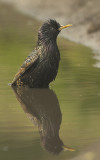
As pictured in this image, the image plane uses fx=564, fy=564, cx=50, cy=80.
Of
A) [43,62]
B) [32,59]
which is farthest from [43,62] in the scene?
[32,59]

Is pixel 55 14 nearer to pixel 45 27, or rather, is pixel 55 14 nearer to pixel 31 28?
pixel 31 28

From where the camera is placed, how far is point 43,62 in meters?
9.12

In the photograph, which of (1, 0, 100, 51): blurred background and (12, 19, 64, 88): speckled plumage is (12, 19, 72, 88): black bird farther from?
(1, 0, 100, 51): blurred background

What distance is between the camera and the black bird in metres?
9.15

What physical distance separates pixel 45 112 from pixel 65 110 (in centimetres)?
Answer: 27

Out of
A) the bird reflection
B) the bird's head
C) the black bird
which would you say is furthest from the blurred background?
the bird reflection

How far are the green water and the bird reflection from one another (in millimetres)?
57

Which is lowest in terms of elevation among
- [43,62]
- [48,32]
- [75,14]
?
[43,62]

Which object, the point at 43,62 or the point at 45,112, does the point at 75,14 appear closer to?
the point at 43,62

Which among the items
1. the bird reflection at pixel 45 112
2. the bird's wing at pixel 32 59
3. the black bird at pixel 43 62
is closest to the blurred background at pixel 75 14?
the black bird at pixel 43 62

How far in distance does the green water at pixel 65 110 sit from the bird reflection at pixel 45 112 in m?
0.06

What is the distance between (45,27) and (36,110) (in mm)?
2058

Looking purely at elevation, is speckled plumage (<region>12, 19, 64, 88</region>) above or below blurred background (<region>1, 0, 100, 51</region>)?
below

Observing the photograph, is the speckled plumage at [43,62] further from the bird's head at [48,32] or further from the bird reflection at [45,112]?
the bird reflection at [45,112]
